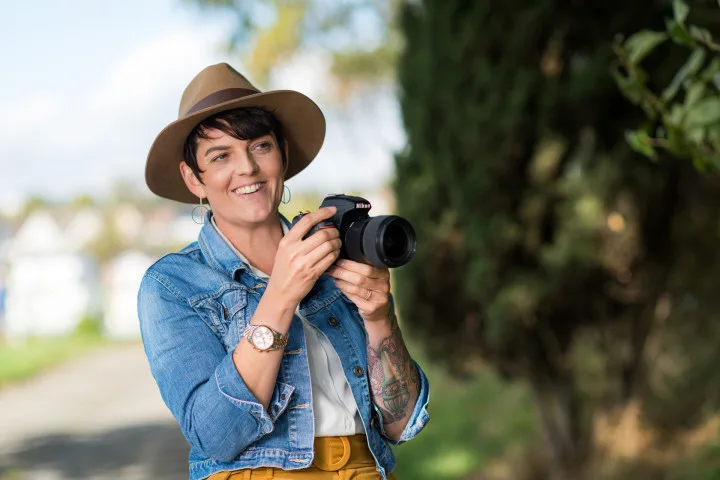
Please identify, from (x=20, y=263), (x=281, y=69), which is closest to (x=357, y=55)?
(x=281, y=69)

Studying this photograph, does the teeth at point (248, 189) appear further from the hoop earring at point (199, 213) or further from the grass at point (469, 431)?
the grass at point (469, 431)

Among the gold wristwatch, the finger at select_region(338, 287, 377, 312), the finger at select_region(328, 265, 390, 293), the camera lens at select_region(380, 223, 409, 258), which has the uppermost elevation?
the camera lens at select_region(380, 223, 409, 258)

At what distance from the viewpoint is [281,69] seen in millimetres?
12172

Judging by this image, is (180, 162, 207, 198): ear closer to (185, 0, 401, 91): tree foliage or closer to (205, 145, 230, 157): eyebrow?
(205, 145, 230, 157): eyebrow

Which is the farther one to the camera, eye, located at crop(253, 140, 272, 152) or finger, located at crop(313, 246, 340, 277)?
eye, located at crop(253, 140, 272, 152)

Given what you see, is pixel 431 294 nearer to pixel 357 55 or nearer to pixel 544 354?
pixel 544 354

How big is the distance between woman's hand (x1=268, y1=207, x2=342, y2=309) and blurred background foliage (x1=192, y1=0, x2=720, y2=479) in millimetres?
3233

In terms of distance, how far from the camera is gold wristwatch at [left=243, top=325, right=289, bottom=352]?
166 cm

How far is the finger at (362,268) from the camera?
1.74 metres

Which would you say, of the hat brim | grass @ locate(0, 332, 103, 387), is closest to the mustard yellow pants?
the hat brim

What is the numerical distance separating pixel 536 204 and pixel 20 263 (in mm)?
30400

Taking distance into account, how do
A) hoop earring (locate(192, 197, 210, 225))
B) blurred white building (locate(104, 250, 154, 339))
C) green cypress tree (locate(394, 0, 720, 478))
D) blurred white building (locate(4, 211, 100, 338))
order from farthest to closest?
1. blurred white building (locate(4, 211, 100, 338))
2. blurred white building (locate(104, 250, 154, 339))
3. green cypress tree (locate(394, 0, 720, 478))
4. hoop earring (locate(192, 197, 210, 225))

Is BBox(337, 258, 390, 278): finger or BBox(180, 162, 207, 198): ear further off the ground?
BBox(180, 162, 207, 198): ear

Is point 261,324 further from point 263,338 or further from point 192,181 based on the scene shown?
point 192,181
